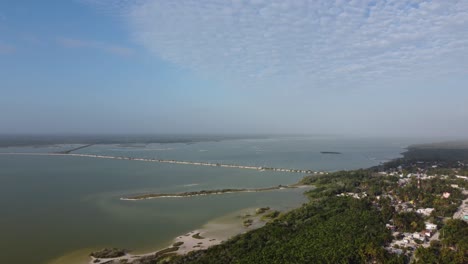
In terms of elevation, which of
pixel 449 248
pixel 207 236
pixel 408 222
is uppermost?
pixel 408 222

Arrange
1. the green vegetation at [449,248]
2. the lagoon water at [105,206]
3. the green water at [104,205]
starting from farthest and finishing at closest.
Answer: the green water at [104,205], the lagoon water at [105,206], the green vegetation at [449,248]

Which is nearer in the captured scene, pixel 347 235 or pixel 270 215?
pixel 347 235

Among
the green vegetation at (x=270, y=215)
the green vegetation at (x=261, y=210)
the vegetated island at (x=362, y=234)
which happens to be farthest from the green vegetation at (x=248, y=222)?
the green vegetation at (x=261, y=210)

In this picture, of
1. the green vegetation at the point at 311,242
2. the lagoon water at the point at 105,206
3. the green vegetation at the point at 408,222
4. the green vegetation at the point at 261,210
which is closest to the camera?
the green vegetation at the point at 311,242

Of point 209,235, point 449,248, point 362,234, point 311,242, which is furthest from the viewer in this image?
point 209,235

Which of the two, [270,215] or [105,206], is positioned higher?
[105,206]

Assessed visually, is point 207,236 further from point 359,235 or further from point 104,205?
point 104,205

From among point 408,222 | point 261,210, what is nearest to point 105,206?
point 261,210

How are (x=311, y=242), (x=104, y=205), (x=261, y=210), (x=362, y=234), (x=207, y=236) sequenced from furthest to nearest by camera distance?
1. (x=104, y=205)
2. (x=261, y=210)
3. (x=207, y=236)
4. (x=362, y=234)
5. (x=311, y=242)

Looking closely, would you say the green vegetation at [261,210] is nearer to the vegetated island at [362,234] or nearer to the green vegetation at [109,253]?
the vegetated island at [362,234]
